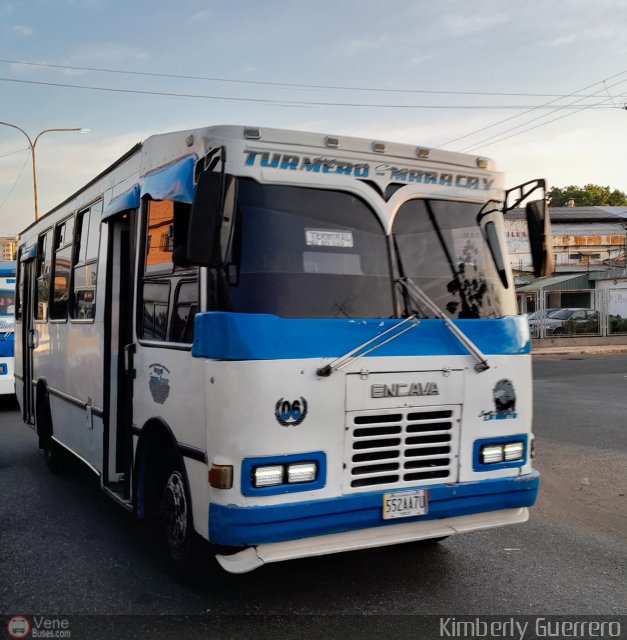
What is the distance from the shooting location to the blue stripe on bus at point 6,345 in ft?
46.4

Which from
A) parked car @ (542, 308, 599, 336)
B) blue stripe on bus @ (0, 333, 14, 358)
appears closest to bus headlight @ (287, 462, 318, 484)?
blue stripe on bus @ (0, 333, 14, 358)

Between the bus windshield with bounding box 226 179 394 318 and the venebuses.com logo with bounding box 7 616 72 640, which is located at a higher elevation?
the bus windshield with bounding box 226 179 394 318

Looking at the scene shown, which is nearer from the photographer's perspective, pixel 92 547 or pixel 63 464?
pixel 92 547

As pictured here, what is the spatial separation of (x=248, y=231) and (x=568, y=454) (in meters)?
6.40

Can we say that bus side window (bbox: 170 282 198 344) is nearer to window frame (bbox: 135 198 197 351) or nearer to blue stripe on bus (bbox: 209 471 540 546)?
window frame (bbox: 135 198 197 351)

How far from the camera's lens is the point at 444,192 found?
5.10 m

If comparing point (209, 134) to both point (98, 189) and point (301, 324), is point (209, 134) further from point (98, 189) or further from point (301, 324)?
point (98, 189)

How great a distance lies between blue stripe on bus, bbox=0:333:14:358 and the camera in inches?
556

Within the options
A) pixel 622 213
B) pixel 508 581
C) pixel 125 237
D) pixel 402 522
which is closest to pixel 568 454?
pixel 508 581

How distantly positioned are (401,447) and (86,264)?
3678 millimetres

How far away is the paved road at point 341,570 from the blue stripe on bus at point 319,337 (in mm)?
1493

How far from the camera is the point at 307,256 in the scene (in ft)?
14.8

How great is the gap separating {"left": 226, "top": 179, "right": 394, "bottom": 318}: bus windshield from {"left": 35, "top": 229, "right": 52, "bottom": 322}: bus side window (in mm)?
4744

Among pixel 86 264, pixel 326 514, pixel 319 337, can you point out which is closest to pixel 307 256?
pixel 319 337
